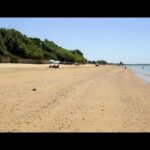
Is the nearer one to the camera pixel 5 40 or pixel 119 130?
pixel 119 130

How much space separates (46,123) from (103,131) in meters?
1.93

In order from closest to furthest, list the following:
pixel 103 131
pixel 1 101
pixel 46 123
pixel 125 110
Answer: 1. pixel 103 131
2. pixel 46 123
3. pixel 125 110
4. pixel 1 101
